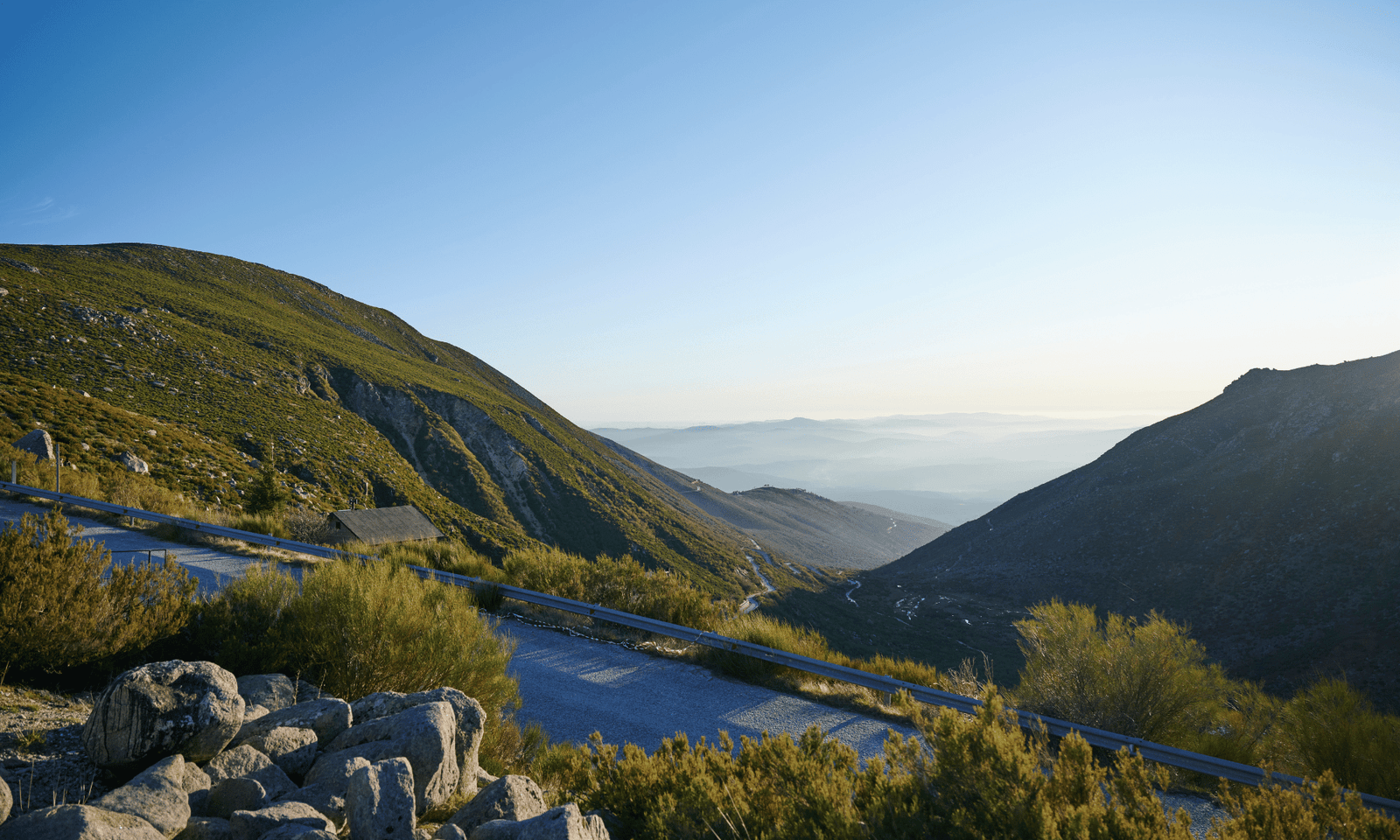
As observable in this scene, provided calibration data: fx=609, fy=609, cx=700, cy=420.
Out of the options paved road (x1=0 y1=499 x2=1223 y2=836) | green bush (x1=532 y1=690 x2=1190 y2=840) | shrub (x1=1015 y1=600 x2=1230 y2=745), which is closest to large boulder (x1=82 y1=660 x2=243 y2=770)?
green bush (x1=532 y1=690 x2=1190 y2=840)

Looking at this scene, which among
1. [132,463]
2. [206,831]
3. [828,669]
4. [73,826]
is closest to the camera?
[73,826]

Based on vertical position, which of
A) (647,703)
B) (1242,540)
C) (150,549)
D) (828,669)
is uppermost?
(150,549)

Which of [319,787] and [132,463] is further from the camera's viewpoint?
[132,463]

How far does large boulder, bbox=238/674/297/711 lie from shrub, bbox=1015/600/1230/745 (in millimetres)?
6779

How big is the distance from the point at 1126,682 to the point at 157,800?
8.04 m

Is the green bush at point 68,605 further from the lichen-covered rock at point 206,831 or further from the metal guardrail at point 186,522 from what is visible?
the metal guardrail at point 186,522

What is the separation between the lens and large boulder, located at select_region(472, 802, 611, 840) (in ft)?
9.18

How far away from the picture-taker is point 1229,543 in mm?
46781

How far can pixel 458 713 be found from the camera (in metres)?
4.05

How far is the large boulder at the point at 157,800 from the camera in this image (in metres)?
2.65

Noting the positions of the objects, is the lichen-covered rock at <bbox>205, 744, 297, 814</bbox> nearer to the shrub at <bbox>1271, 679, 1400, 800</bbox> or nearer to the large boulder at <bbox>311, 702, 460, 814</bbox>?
the large boulder at <bbox>311, 702, 460, 814</bbox>

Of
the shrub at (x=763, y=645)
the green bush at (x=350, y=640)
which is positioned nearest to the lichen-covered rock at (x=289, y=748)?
the green bush at (x=350, y=640)

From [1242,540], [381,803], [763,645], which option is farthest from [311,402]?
[1242,540]

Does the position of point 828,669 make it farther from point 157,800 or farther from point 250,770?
point 157,800
